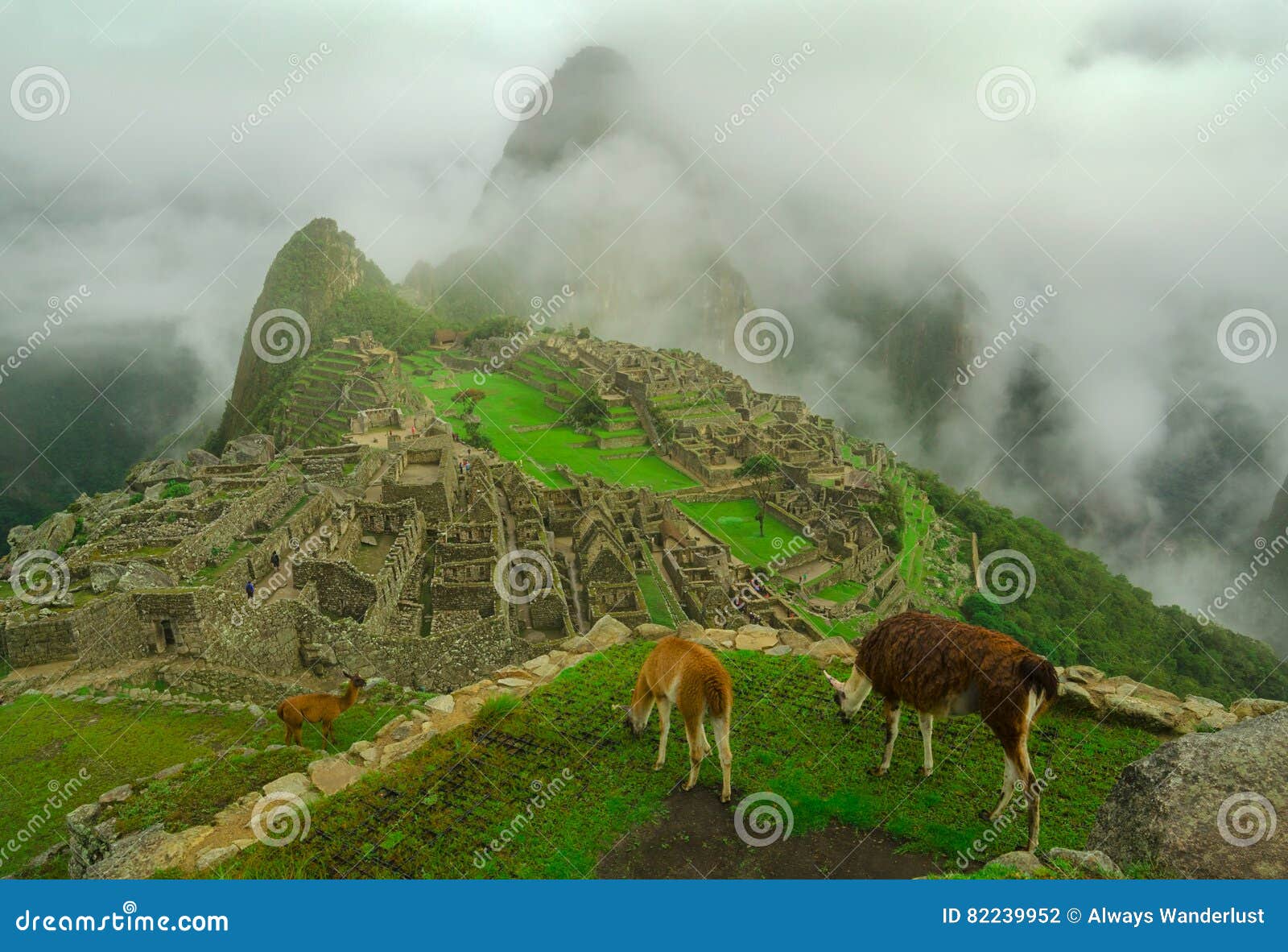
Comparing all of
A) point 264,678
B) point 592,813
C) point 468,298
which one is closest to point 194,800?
point 592,813

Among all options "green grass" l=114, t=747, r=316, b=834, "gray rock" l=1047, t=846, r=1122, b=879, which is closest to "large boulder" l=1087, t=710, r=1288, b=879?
"gray rock" l=1047, t=846, r=1122, b=879

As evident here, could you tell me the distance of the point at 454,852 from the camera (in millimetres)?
6762

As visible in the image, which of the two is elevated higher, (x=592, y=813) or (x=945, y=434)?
(x=945, y=434)

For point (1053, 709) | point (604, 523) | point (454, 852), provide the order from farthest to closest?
1. point (604, 523)
2. point (1053, 709)
3. point (454, 852)

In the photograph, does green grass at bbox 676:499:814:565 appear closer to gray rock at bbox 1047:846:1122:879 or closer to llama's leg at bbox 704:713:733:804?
llama's leg at bbox 704:713:733:804

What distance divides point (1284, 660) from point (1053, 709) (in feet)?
234

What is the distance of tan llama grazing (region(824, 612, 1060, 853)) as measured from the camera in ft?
21.1

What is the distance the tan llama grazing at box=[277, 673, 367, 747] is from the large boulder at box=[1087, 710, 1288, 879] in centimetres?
858

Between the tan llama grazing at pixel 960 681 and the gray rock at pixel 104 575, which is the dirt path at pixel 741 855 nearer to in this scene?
the tan llama grazing at pixel 960 681

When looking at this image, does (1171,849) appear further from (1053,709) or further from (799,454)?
(799,454)

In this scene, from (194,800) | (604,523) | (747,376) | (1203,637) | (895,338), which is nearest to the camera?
(194,800)

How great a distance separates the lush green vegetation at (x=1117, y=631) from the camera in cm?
5178

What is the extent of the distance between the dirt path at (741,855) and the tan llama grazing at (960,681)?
0.97 m

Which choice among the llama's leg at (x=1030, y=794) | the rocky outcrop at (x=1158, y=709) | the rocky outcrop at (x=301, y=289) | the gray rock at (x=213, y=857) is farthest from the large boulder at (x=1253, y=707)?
the rocky outcrop at (x=301, y=289)
